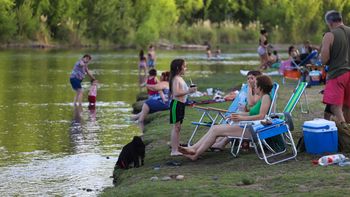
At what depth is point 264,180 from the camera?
8578 mm

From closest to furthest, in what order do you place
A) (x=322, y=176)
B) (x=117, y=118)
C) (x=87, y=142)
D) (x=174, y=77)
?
(x=322, y=176) < (x=174, y=77) < (x=87, y=142) < (x=117, y=118)

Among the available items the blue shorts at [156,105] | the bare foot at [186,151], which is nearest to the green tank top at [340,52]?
the bare foot at [186,151]

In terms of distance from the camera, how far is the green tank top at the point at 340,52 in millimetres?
10664

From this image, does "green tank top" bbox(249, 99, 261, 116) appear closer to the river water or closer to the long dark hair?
the long dark hair

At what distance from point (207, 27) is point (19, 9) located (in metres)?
21.1

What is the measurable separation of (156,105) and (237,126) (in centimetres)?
731

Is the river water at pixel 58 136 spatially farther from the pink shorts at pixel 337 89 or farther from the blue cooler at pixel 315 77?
the blue cooler at pixel 315 77

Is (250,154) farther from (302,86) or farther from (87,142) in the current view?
(87,142)

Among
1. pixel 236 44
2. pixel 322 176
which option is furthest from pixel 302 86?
pixel 236 44

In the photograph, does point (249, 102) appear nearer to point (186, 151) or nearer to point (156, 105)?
point (186, 151)

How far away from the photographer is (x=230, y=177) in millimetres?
8875

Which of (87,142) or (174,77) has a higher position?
(174,77)

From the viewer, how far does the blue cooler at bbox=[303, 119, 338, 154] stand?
980 cm

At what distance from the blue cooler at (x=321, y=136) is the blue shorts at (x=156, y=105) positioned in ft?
24.6
